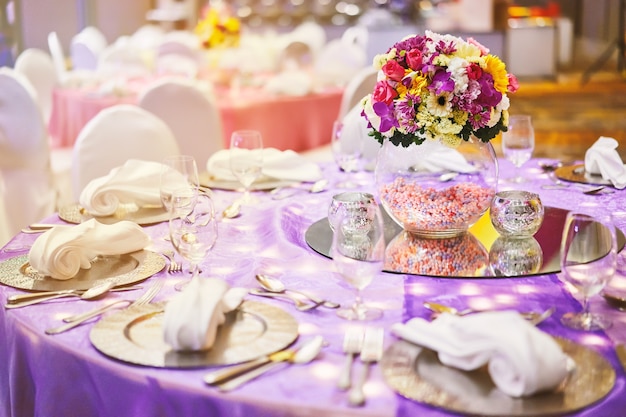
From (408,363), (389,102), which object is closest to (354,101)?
(389,102)

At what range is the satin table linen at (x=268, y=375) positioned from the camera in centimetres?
113

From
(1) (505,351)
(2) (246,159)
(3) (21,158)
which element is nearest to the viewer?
(1) (505,351)

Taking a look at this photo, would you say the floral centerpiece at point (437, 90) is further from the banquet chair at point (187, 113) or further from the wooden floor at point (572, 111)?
the wooden floor at point (572, 111)

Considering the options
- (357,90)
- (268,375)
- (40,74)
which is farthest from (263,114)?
(268,375)

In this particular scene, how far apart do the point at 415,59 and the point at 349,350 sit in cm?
72

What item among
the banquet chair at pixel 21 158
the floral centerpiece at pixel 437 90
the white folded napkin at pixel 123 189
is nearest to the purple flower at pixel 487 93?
the floral centerpiece at pixel 437 90

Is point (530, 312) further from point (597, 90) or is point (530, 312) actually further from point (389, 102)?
point (597, 90)

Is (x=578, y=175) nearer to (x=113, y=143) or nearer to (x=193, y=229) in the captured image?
(x=193, y=229)

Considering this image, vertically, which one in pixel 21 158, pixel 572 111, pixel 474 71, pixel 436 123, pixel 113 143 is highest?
pixel 474 71

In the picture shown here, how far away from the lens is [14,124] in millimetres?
3857

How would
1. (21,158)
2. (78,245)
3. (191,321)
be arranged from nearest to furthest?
(191,321) < (78,245) < (21,158)

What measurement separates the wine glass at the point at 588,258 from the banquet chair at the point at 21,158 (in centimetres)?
298

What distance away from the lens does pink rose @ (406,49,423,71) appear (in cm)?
172

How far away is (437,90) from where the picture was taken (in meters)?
1.71
